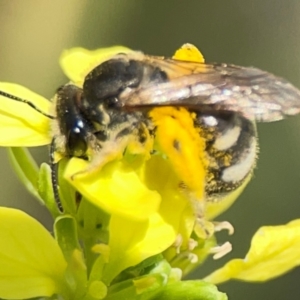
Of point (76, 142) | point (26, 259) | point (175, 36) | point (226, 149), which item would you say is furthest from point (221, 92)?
point (175, 36)

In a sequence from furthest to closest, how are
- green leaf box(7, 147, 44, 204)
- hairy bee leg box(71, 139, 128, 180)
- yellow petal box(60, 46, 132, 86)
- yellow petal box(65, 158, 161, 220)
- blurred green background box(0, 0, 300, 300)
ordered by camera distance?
1. blurred green background box(0, 0, 300, 300)
2. yellow petal box(60, 46, 132, 86)
3. green leaf box(7, 147, 44, 204)
4. hairy bee leg box(71, 139, 128, 180)
5. yellow petal box(65, 158, 161, 220)

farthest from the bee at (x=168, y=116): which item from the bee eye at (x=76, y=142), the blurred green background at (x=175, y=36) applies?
the blurred green background at (x=175, y=36)

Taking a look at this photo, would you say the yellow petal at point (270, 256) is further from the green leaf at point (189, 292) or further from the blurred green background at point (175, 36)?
the blurred green background at point (175, 36)

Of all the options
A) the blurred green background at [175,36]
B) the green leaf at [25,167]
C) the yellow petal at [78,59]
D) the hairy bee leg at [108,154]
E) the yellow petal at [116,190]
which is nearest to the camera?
the yellow petal at [116,190]

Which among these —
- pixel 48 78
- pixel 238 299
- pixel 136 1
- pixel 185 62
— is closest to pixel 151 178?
pixel 185 62

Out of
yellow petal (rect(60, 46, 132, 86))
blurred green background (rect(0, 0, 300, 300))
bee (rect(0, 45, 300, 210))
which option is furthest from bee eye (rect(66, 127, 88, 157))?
blurred green background (rect(0, 0, 300, 300))

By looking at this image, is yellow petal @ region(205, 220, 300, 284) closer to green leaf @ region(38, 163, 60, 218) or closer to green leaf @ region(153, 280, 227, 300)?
green leaf @ region(153, 280, 227, 300)

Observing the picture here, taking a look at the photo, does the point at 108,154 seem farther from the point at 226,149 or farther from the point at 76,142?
the point at 226,149
